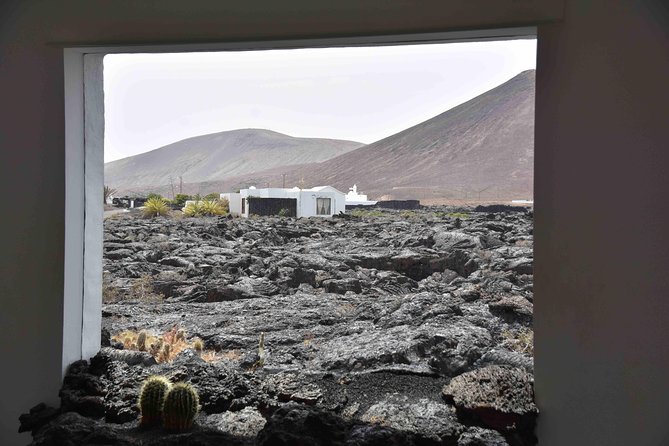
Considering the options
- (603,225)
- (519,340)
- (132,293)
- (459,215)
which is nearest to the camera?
(603,225)

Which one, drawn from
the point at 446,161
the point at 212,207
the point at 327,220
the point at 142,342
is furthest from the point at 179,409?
the point at 446,161

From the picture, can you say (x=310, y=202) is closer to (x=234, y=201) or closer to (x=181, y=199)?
(x=234, y=201)

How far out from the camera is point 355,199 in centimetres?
267

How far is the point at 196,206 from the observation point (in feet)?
Answer: 9.11

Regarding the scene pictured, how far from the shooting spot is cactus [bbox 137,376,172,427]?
90.5 inches

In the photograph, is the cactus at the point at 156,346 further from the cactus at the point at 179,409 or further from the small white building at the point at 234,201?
the small white building at the point at 234,201

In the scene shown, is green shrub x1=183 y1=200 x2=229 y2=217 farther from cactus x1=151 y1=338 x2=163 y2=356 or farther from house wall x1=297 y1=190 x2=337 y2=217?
cactus x1=151 y1=338 x2=163 y2=356

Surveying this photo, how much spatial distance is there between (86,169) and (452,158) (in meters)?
1.82

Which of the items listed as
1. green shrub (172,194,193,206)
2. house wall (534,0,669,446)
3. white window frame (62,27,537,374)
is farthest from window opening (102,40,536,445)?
house wall (534,0,669,446)

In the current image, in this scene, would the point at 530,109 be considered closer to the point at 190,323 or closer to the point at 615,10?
the point at 615,10

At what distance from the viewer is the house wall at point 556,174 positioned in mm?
1865

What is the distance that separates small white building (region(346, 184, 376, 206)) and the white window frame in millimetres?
701

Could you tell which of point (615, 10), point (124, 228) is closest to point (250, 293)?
point (124, 228)

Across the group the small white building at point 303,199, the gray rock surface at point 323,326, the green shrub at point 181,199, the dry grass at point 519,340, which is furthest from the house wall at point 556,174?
the small white building at point 303,199
